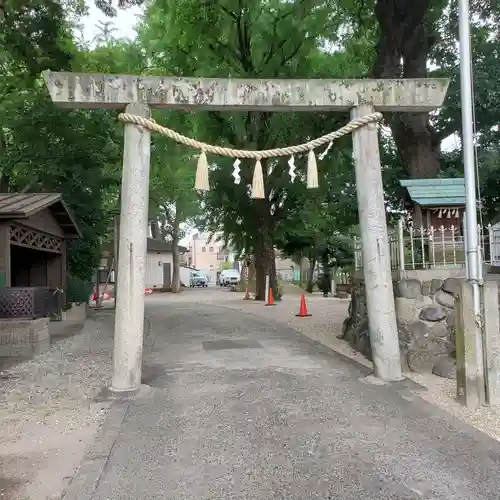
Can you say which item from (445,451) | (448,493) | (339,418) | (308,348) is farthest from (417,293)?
(448,493)

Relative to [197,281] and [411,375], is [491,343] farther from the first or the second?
[197,281]

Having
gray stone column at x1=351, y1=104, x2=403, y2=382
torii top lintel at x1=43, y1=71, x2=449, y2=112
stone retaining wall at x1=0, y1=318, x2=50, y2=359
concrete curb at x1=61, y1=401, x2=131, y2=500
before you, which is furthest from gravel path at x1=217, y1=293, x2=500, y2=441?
stone retaining wall at x1=0, y1=318, x2=50, y2=359

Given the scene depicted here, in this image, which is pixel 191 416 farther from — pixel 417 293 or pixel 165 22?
pixel 165 22

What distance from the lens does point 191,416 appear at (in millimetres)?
5941

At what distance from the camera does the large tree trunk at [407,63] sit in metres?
12.8

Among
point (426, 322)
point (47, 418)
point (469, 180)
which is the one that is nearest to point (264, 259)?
point (426, 322)

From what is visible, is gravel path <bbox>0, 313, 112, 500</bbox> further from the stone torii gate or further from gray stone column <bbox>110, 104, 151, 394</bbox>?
the stone torii gate

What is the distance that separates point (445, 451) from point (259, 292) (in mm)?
21949

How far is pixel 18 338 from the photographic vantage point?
10156mm

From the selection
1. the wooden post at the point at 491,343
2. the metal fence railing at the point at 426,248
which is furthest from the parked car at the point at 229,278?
the wooden post at the point at 491,343

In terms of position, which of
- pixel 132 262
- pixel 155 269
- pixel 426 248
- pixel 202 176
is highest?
pixel 202 176

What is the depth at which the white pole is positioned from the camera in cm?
643

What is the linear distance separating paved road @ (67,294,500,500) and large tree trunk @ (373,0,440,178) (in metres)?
6.86

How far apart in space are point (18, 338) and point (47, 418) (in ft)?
15.3
